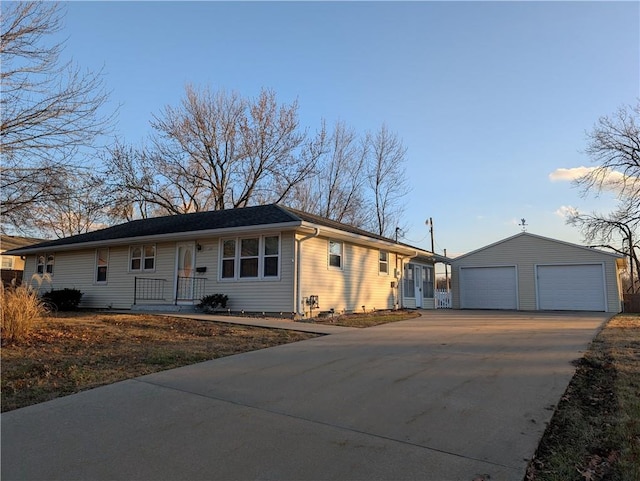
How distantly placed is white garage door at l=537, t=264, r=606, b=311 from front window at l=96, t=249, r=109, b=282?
63.2 ft

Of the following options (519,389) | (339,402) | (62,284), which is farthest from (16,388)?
(62,284)

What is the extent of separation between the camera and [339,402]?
479 cm

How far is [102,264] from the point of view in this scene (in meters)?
18.1

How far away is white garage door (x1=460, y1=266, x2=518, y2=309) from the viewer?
72.1 feet

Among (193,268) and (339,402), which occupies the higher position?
(193,268)

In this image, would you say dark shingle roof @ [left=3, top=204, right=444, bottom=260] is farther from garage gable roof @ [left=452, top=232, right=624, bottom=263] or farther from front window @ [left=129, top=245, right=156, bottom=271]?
garage gable roof @ [left=452, top=232, right=624, bottom=263]

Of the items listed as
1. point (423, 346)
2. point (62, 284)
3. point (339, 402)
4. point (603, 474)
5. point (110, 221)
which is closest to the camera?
point (603, 474)

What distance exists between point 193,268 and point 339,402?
11.6 metres

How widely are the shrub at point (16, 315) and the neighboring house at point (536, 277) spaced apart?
19.3m

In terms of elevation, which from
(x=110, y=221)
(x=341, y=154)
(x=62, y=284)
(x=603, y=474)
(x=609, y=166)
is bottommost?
(x=603, y=474)

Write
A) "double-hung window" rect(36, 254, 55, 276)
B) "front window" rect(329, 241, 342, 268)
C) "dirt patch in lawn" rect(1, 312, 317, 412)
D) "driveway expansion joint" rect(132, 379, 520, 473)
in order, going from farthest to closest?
"double-hung window" rect(36, 254, 55, 276), "front window" rect(329, 241, 342, 268), "dirt patch in lawn" rect(1, 312, 317, 412), "driveway expansion joint" rect(132, 379, 520, 473)

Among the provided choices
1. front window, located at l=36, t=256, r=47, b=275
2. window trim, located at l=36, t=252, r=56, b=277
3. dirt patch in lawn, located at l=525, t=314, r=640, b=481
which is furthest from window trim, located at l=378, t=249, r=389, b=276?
front window, located at l=36, t=256, r=47, b=275

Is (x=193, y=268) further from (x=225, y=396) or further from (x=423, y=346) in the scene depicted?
(x=225, y=396)

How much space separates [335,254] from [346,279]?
44.6 inches
